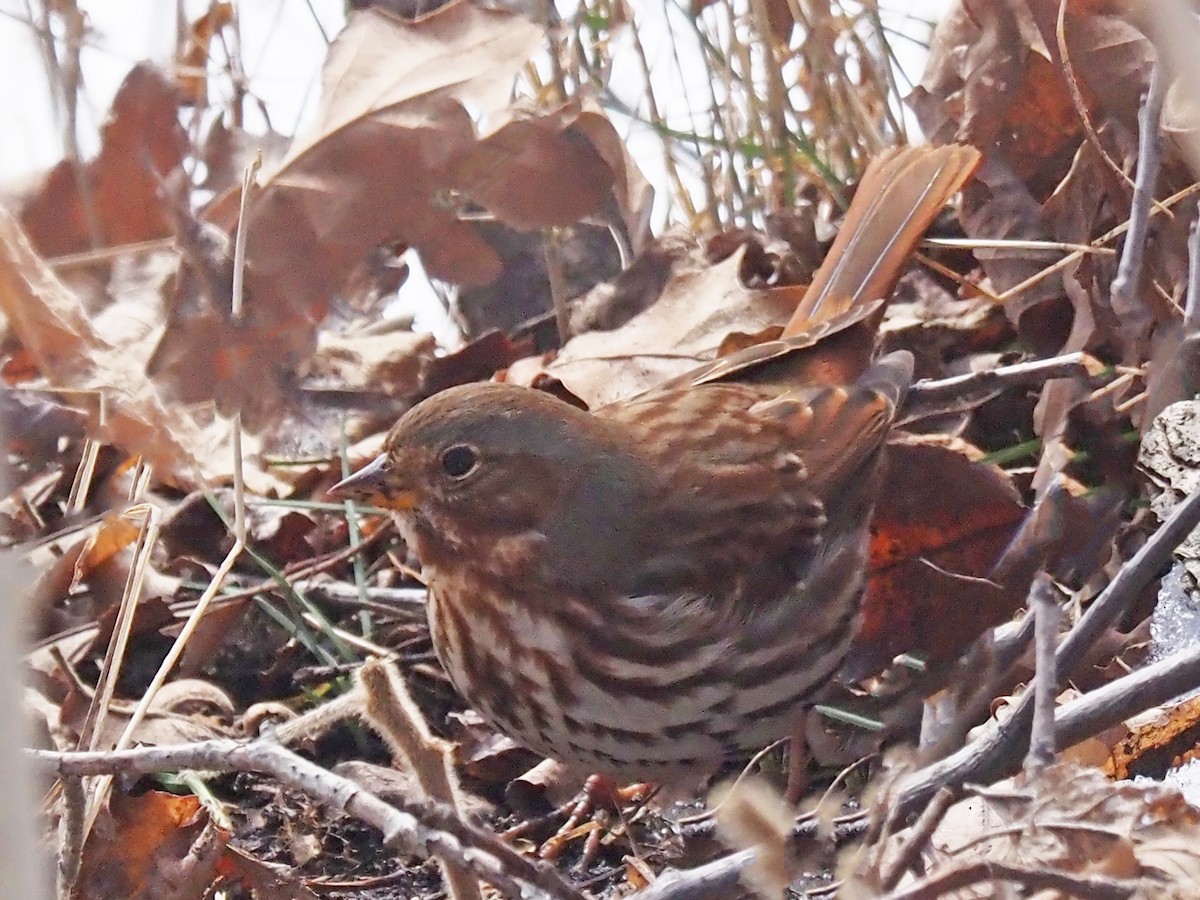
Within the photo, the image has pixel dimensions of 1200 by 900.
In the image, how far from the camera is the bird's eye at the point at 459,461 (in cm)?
196

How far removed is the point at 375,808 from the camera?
129 cm

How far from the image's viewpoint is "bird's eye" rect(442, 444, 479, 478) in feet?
6.42

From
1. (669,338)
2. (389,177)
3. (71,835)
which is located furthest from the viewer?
(669,338)

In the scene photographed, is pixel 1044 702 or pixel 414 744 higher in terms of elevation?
pixel 1044 702

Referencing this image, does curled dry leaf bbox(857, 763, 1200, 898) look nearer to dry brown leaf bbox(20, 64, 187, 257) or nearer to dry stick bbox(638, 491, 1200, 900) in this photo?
dry stick bbox(638, 491, 1200, 900)

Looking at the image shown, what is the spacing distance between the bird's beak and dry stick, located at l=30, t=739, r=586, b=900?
0.53 metres

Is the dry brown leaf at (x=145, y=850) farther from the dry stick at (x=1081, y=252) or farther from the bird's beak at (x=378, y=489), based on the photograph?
the dry stick at (x=1081, y=252)

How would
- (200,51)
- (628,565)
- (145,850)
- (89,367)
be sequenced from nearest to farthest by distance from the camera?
(145,850) < (628,565) < (89,367) < (200,51)

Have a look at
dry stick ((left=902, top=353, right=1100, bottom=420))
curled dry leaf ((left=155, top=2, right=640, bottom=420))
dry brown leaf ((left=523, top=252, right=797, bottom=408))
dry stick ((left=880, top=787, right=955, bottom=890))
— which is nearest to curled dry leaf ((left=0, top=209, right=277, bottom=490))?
curled dry leaf ((left=155, top=2, right=640, bottom=420))

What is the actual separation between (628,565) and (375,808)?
2.33 ft

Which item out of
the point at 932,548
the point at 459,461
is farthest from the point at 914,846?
the point at 932,548

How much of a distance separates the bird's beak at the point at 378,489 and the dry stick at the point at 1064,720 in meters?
0.80

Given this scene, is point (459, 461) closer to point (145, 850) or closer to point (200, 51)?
point (145, 850)

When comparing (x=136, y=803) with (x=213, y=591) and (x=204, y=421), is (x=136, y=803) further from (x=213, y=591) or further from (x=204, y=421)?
(x=204, y=421)
